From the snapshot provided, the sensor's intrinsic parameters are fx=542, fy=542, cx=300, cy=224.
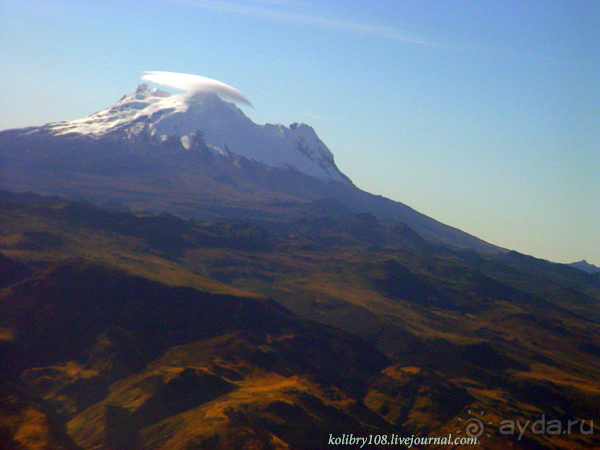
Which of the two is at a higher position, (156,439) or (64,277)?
(64,277)

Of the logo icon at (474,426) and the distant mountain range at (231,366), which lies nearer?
the distant mountain range at (231,366)

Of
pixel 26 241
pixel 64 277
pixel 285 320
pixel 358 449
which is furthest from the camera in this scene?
pixel 26 241

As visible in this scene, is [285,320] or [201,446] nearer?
[201,446]

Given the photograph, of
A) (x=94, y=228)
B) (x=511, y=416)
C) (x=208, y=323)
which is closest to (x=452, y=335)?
(x=511, y=416)

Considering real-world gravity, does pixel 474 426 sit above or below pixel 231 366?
above

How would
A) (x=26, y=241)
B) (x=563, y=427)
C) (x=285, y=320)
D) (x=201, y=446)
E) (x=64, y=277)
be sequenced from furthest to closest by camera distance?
(x=26, y=241) → (x=285, y=320) → (x=64, y=277) → (x=563, y=427) → (x=201, y=446)

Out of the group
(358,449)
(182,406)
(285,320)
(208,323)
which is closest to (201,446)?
(182,406)

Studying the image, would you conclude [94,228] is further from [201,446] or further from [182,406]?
[201,446]

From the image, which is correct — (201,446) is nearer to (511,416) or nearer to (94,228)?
(511,416)

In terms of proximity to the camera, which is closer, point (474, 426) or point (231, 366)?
point (474, 426)

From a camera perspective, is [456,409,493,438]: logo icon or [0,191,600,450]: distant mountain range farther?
[456,409,493,438]: logo icon
